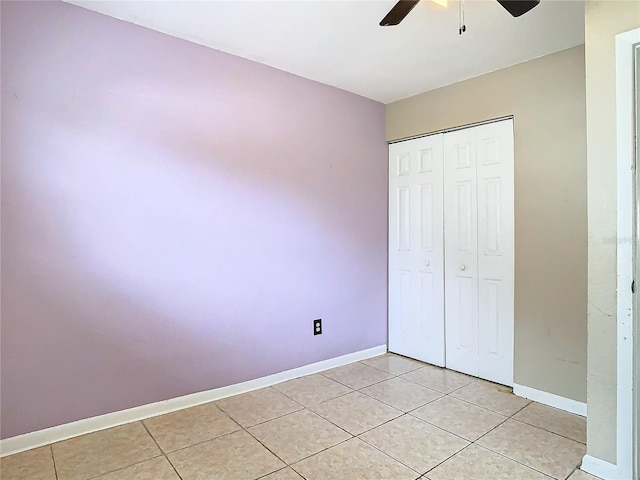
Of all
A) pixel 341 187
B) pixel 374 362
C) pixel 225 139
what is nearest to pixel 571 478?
pixel 374 362

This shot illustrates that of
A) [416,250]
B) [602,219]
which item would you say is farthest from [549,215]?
[416,250]

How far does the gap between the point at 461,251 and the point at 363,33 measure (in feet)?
5.90

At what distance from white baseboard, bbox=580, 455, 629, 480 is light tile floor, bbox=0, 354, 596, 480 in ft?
0.11

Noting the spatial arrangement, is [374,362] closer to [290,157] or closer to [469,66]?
[290,157]

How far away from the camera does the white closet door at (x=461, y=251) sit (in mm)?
3088

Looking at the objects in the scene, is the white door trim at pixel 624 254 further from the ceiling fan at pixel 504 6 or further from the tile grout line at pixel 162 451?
the tile grout line at pixel 162 451

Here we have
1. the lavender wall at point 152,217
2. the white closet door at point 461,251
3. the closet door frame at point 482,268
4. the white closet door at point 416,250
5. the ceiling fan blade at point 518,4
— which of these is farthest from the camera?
the white closet door at point 416,250

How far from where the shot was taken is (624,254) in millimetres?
1749

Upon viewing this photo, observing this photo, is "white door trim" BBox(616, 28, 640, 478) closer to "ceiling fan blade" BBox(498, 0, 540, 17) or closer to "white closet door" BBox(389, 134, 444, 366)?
"ceiling fan blade" BBox(498, 0, 540, 17)

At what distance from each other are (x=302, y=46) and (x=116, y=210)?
157 centimetres

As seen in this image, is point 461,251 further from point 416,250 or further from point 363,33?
point 363,33

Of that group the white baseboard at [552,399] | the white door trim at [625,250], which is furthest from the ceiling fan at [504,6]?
the white baseboard at [552,399]

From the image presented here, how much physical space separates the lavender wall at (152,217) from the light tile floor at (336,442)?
230mm

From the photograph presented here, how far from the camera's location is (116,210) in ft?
7.44
